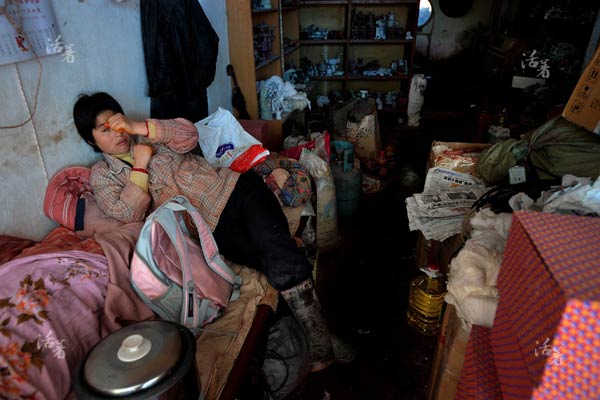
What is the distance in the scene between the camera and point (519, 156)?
169 centimetres

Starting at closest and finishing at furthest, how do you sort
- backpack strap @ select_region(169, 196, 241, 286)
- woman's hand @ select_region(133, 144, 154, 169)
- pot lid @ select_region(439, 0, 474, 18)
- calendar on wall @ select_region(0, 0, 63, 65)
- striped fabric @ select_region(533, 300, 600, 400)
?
striped fabric @ select_region(533, 300, 600, 400) < calendar on wall @ select_region(0, 0, 63, 65) < backpack strap @ select_region(169, 196, 241, 286) < woman's hand @ select_region(133, 144, 154, 169) < pot lid @ select_region(439, 0, 474, 18)

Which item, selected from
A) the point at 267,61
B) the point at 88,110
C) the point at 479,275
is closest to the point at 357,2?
the point at 267,61

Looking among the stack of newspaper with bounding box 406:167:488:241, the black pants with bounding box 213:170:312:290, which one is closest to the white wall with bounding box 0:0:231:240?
the black pants with bounding box 213:170:312:290

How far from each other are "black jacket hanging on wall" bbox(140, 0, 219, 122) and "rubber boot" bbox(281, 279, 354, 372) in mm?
1229

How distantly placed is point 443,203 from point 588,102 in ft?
2.19

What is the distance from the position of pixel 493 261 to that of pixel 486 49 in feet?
19.6

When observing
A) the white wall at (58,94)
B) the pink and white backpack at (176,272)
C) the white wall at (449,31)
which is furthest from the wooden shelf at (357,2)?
the pink and white backpack at (176,272)

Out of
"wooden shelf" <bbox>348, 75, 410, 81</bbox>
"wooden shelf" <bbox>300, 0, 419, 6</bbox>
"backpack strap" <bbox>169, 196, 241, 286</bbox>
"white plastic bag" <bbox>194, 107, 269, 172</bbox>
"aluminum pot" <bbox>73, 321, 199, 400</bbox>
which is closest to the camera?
"aluminum pot" <bbox>73, 321, 199, 400</bbox>

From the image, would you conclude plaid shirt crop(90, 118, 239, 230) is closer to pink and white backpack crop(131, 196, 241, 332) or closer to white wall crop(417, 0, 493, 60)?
pink and white backpack crop(131, 196, 241, 332)

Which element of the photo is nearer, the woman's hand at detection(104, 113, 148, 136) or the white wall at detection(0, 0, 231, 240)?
the white wall at detection(0, 0, 231, 240)

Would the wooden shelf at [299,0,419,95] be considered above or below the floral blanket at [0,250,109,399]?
above

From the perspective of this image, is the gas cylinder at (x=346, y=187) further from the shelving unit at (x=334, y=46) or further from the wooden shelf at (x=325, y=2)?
the wooden shelf at (x=325, y=2)

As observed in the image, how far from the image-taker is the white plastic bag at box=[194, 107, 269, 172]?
2.12 meters

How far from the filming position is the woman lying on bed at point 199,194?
1.57 meters
